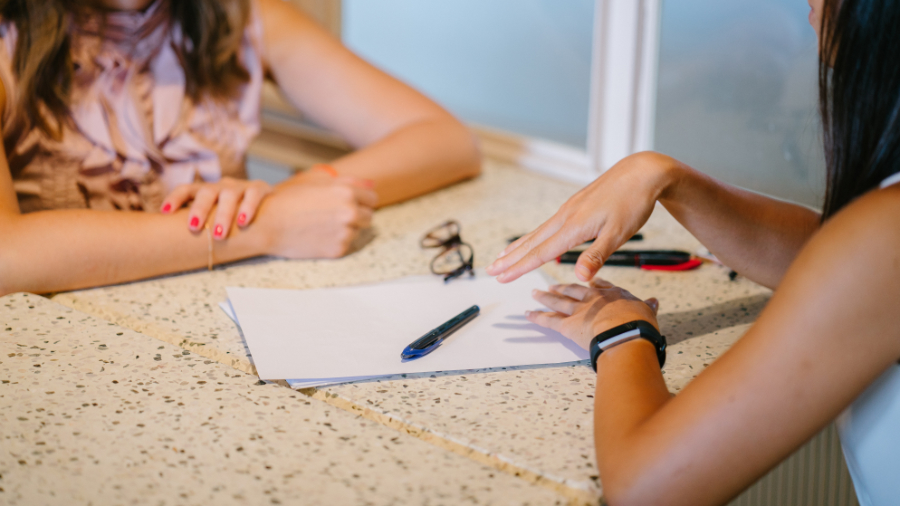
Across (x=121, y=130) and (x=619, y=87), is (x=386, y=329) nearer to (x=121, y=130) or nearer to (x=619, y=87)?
(x=121, y=130)

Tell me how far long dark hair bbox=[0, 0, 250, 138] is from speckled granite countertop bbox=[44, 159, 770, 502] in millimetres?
343

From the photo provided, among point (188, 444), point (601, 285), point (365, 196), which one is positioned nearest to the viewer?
point (188, 444)

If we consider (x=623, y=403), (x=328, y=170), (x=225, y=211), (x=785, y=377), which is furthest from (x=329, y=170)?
(x=785, y=377)

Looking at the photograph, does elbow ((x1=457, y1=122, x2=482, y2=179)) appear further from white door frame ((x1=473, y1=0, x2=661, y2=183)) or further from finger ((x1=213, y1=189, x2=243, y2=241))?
finger ((x1=213, y1=189, x2=243, y2=241))

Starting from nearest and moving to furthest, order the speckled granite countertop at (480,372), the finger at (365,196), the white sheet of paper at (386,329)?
the speckled granite countertop at (480,372), the white sheet of paper at (386,329), the finger at (365,196)

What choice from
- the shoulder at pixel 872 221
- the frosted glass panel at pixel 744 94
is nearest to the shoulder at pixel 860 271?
the shoulder at pixel 872 221

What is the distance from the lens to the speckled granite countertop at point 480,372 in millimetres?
547

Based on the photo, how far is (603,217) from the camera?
2.23ft

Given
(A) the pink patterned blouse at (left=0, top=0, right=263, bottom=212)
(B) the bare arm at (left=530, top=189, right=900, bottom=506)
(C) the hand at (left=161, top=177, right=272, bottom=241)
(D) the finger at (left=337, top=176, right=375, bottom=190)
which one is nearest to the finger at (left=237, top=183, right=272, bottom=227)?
(C) the hand at (left=161, top=177, right=272, bottom=241)

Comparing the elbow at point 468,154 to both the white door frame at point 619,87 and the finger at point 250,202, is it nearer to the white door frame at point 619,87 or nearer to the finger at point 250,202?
the white door frame at point 619,87

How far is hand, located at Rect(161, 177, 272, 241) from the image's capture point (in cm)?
89

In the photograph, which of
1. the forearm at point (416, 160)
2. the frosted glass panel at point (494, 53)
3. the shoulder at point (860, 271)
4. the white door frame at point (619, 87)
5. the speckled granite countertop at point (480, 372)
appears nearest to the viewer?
the shoulder at point (860, 271)

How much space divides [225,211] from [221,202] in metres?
0.02

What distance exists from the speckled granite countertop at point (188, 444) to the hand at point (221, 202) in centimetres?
24
